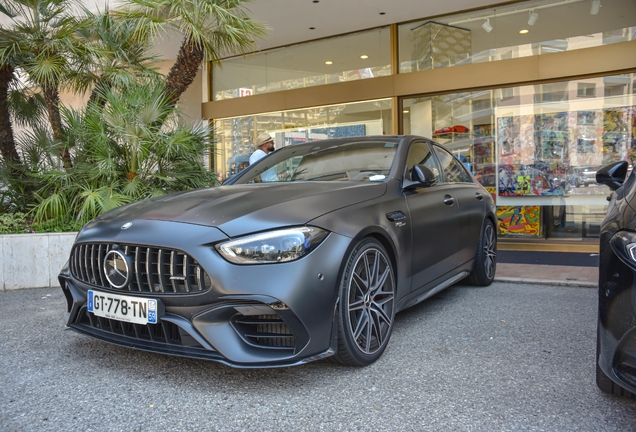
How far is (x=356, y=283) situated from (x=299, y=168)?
131 centimetres

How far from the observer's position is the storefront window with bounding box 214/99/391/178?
10.0 metres

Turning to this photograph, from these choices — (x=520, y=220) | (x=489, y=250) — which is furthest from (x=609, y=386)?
(x=520, y=220)

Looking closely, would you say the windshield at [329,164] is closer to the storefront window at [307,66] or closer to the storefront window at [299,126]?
the storefront window at [299,126]

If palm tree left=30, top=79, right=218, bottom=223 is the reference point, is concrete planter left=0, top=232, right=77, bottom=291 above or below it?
below

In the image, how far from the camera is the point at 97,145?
6.49 meters

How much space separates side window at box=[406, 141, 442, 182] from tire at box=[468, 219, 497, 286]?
3.28 feet

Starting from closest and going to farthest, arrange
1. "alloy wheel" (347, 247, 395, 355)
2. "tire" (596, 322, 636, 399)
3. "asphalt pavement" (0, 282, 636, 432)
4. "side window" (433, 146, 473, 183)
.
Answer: "asphalt pavement" (0, 282, 636, 432) → "tire" (596, 322, 636, 399) → "alloy wheel" (347, 247, 395, 355) → "side window" (433, 146, 473, 183)

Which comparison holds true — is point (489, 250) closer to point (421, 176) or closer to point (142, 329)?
point (421, 176)

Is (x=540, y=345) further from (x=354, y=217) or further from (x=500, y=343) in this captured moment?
(x=354, y=217)

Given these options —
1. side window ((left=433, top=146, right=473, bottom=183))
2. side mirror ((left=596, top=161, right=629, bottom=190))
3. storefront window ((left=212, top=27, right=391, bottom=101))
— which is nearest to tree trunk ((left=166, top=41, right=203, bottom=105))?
storefront window ((left=212, top=27, right=391, bottom=101))

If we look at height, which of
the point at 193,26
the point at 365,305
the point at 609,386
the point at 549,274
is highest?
the point at 193,26

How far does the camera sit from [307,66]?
10805 millimetres

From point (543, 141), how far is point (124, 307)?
782 centimetres

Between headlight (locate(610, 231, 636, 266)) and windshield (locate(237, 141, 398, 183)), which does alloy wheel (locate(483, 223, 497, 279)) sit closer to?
windshield (locate(237, 141, 398, 183))
